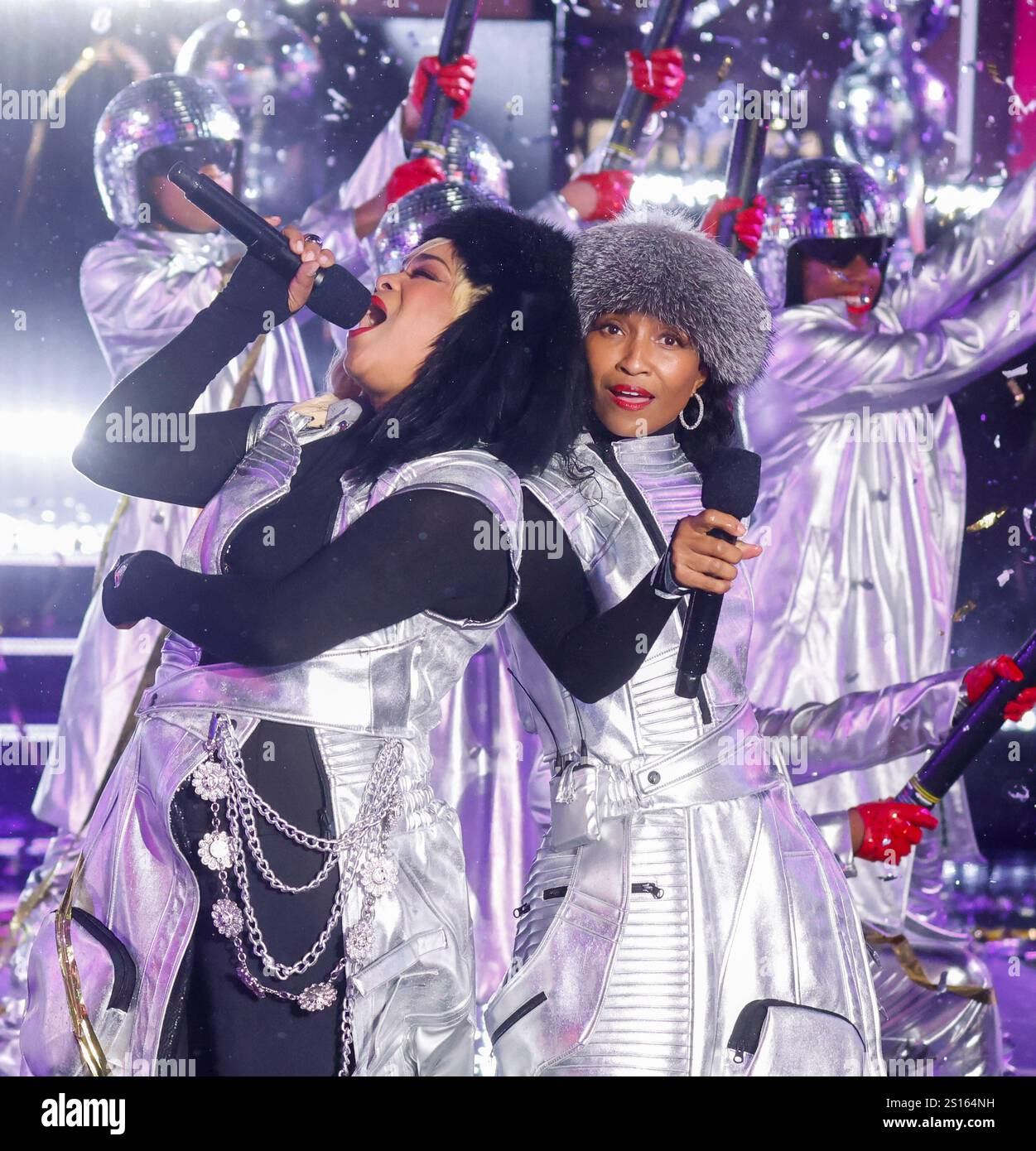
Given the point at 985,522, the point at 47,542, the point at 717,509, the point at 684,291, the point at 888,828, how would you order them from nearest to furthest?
the point at 717,509, the point at 684,291, the point at 888,828, the point at 47,542, the point at 985,522

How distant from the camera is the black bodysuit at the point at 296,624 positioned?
68.6 inches

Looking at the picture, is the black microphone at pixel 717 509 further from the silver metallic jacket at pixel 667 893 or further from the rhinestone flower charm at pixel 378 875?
the rhinestone flower charm at pixel 378 875

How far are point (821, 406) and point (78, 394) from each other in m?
3.39

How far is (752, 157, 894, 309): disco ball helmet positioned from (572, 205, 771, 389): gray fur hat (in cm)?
192

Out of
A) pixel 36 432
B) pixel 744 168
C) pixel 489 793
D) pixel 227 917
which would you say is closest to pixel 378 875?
pixel 227 917

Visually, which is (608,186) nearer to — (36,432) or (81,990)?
(81,990)

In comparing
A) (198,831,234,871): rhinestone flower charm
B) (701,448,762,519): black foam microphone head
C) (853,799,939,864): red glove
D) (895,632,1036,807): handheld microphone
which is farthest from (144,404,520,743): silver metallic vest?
(895,632,1036,807): handheld microphone

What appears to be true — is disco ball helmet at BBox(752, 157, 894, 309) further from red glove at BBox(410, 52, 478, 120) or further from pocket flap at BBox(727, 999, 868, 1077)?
pocket flap at BBox(727, 999, 868, 1077)

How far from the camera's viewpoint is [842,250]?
4.15m

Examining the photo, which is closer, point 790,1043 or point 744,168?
point 790,1043

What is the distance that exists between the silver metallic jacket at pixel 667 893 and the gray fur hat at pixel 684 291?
0.27m

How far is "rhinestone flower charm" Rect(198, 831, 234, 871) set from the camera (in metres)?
1.78

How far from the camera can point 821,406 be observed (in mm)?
4039

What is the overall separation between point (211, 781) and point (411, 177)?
103 inches
